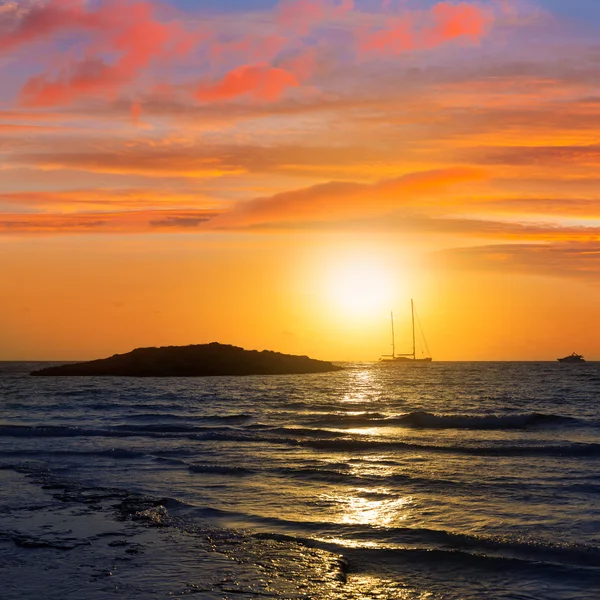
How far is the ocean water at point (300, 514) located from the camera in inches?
504

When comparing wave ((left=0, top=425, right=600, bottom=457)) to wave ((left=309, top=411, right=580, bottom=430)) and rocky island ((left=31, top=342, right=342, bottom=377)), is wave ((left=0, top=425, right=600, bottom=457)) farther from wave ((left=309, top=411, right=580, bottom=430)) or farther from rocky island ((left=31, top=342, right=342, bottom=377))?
rocky island ((left=31, top=342, right=342, bottom=377))

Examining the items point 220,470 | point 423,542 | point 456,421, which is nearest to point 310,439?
point 220,470

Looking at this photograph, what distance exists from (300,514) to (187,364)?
166 metres

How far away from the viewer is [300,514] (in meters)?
18.3

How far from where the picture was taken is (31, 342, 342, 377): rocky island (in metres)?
174

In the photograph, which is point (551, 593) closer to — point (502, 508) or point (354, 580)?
point (354, 580)

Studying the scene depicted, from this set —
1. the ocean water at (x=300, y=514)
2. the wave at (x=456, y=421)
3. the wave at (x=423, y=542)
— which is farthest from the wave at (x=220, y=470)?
the wave at (x=456, y=421)

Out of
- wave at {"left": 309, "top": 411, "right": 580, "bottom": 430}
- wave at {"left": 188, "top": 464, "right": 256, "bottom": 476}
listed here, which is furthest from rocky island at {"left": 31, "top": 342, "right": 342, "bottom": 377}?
wave at {"left": 188, "top": 464, "right": 256, "bottom": 476}

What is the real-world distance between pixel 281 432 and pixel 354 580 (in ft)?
89.5

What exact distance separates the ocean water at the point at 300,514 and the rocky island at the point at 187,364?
450ft

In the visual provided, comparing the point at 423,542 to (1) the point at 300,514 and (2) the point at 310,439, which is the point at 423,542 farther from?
(2) the point at 310,439

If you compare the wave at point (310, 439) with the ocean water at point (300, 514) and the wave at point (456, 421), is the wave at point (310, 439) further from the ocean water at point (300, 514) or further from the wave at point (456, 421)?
the wave at point (456, 421)

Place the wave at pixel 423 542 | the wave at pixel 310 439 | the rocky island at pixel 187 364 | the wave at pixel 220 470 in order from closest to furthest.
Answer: the wave at pixel 423 542
the wave at pixel 220 470
the wave at pixel 310 439
the rocky island at pixel 187 364

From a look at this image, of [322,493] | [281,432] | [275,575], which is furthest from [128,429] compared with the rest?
[275,575]
